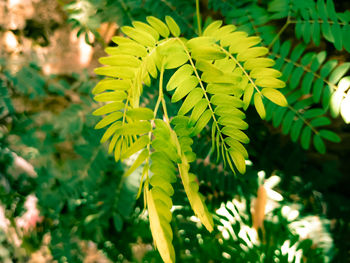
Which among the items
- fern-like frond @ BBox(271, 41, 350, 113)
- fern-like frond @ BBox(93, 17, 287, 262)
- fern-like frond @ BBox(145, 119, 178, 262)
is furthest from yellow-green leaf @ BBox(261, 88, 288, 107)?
fern-like frond @ BBox(271, 41, 350, 113)

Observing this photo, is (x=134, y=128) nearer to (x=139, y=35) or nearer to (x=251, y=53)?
(x=139, y=35)

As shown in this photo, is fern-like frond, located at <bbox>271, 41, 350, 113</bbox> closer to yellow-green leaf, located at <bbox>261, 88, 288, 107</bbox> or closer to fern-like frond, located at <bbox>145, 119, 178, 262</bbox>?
yellow-green leaf, located at <bbox>261, 88, 288, 107</bbox>

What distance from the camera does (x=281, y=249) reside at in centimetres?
92

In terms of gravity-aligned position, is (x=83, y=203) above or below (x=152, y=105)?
below

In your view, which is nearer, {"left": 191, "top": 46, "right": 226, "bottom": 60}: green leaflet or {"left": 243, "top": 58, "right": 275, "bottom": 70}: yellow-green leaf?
{"left": 191, "top": 46, "right": 226, "bottom": 60}: green leaflet

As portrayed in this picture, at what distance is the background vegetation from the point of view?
0.92m

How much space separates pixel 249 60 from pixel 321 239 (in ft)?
2.81

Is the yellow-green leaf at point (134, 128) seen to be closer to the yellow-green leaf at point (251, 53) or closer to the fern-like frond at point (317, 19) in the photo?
the yellow-green leaf at point (251, 53)

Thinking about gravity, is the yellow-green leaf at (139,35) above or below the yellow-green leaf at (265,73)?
above

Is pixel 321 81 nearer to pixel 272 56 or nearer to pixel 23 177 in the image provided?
pixel 272 56

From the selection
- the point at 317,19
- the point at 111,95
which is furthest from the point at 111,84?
the point at 317,19

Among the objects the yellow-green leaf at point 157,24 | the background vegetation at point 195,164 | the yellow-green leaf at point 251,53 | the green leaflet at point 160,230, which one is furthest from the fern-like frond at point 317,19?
the green leaflet at point 160,230

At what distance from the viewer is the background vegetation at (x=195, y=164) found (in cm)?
92

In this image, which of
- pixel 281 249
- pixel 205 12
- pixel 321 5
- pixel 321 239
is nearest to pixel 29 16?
pixel 205 12
